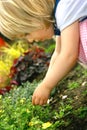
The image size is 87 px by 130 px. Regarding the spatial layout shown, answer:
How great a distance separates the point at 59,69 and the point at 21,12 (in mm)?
460

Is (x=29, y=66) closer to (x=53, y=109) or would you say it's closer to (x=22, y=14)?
(x=53, y=109)

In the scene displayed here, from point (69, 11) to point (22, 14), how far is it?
0.32 meters

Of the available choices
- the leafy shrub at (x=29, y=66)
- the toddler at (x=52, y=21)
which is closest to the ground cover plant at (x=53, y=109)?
the toddler at (x=52, y=21)

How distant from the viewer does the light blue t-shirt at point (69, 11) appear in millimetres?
3309

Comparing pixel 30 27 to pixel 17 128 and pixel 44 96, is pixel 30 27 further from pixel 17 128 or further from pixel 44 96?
pixel 17 128

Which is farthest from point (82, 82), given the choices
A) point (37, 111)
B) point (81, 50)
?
point (81, 50)

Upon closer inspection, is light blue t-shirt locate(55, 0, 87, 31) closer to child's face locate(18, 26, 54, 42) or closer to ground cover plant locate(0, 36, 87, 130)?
child's face locate(18, 26, 54, 42)

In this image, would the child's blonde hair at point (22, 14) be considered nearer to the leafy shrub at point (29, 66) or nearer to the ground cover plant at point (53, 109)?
the ground cover plant at point (53, 109)

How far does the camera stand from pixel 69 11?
3.31m

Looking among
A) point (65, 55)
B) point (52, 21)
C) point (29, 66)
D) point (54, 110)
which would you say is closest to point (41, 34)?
point (52, 21)

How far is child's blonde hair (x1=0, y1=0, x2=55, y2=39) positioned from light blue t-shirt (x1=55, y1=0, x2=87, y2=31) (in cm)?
11

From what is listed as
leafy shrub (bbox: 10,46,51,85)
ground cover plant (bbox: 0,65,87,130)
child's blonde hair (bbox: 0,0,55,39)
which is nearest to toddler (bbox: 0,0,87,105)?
child's blonde hair (bbox: 0,0,55,39)

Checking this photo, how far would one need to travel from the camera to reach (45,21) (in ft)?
11.3

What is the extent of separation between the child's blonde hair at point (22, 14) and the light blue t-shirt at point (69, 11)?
11 cm
